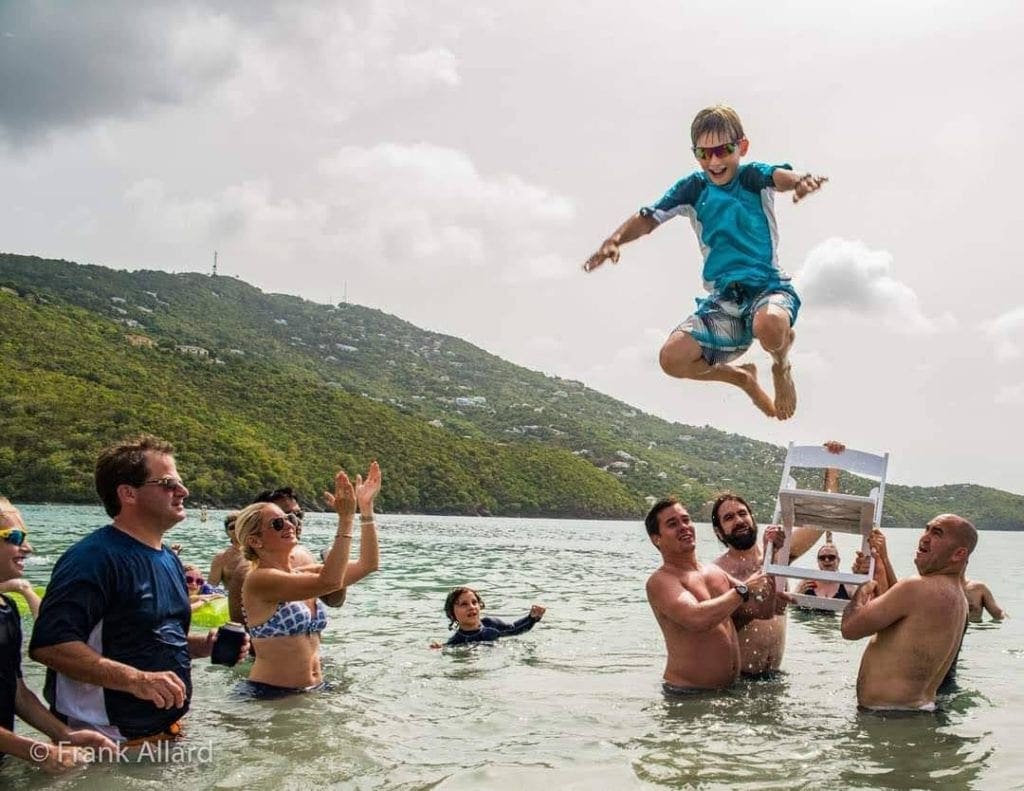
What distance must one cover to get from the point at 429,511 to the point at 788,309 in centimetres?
9008

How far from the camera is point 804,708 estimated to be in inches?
313

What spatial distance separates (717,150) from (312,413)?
97.6 m

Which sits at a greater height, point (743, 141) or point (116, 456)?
point (743, 141)

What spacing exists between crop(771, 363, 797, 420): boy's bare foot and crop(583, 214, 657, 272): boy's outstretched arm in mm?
1323

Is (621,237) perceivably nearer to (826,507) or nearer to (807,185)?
(807,185)

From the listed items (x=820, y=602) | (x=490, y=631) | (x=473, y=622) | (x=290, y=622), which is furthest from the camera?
(x=490, y=631)

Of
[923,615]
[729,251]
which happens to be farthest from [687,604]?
[729,251]

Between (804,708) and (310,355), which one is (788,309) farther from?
(310,355)

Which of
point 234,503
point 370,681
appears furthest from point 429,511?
point 370,681

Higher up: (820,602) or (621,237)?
(621,237)

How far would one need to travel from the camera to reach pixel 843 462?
6684mm

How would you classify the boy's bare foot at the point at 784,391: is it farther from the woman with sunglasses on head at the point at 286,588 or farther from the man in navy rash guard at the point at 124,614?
the man in navy rash guard at the point at 124,614

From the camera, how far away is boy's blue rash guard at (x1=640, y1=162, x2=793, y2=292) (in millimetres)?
6223

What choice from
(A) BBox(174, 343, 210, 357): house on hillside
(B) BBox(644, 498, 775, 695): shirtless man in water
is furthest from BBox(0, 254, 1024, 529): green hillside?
(B) BBox(644, 498, 775, 695): shirtless man in water
